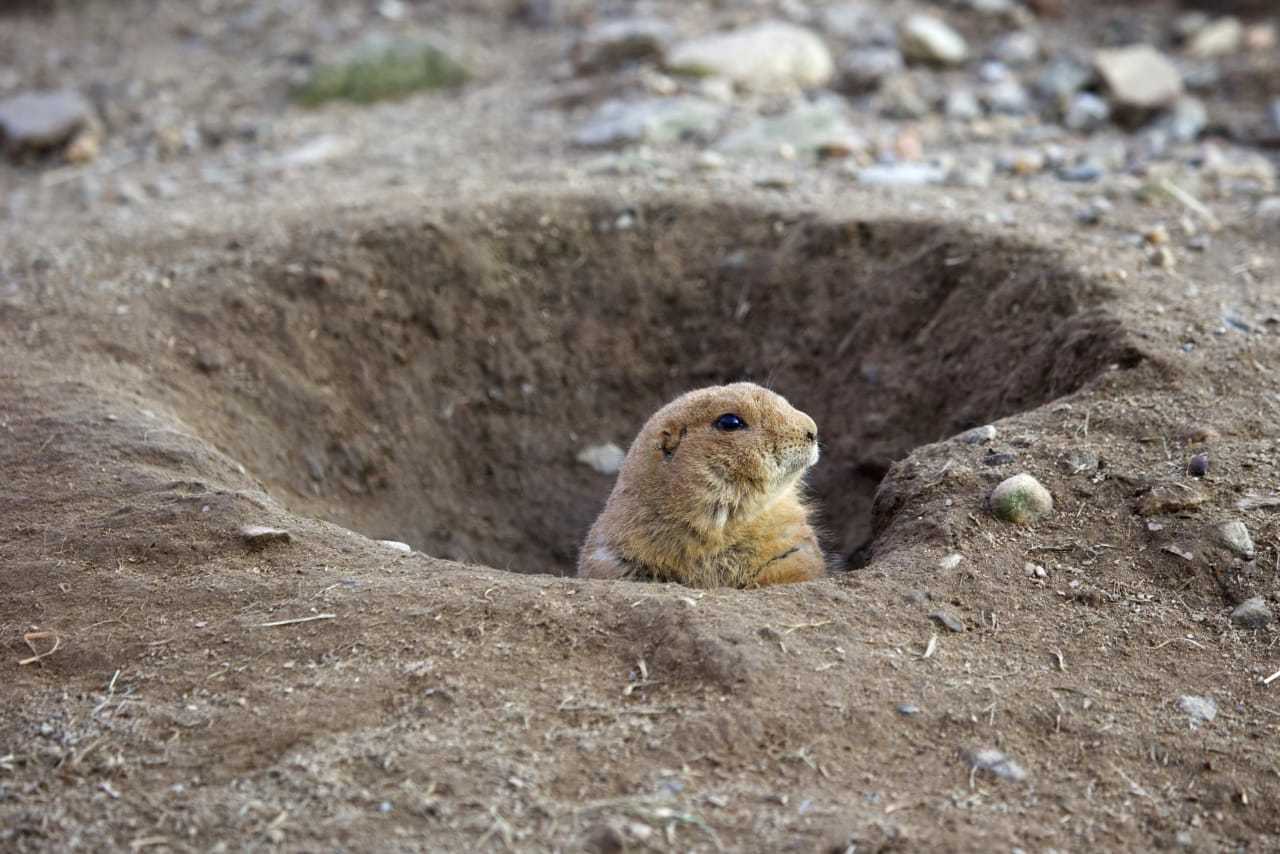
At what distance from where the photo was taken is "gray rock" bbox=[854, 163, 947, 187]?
349 inches

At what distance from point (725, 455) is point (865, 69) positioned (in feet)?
19.7

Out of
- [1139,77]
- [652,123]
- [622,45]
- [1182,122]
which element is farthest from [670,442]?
[1139,77]

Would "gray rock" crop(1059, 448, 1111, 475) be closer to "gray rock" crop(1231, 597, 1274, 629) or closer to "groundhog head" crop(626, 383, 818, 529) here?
"gray rock" crop(1231, 597, 1274, 629)

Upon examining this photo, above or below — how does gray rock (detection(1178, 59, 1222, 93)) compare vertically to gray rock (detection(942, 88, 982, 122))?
below

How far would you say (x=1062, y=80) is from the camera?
34.7 ft

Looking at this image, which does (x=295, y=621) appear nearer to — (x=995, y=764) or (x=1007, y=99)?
(x=995, y=764)

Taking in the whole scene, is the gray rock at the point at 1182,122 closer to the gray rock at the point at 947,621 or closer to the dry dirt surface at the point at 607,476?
the dry dirt surface at the point at 607,476

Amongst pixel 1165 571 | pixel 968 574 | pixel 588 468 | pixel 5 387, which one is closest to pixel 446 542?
pixel 588 468

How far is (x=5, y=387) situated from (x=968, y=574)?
4.66 metres

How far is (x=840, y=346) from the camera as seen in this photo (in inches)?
315

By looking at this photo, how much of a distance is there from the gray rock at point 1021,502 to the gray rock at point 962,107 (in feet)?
18.6

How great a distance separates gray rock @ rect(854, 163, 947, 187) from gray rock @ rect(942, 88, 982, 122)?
4.31 ft

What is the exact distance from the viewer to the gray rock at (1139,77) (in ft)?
33.2

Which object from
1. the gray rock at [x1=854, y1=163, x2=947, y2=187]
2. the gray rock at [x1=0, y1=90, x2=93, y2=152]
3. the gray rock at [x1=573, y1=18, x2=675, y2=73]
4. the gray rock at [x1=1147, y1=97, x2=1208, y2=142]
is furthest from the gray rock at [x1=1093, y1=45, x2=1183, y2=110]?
the gray rock at [x1=0, y1=90, x2=93, y2=152]
